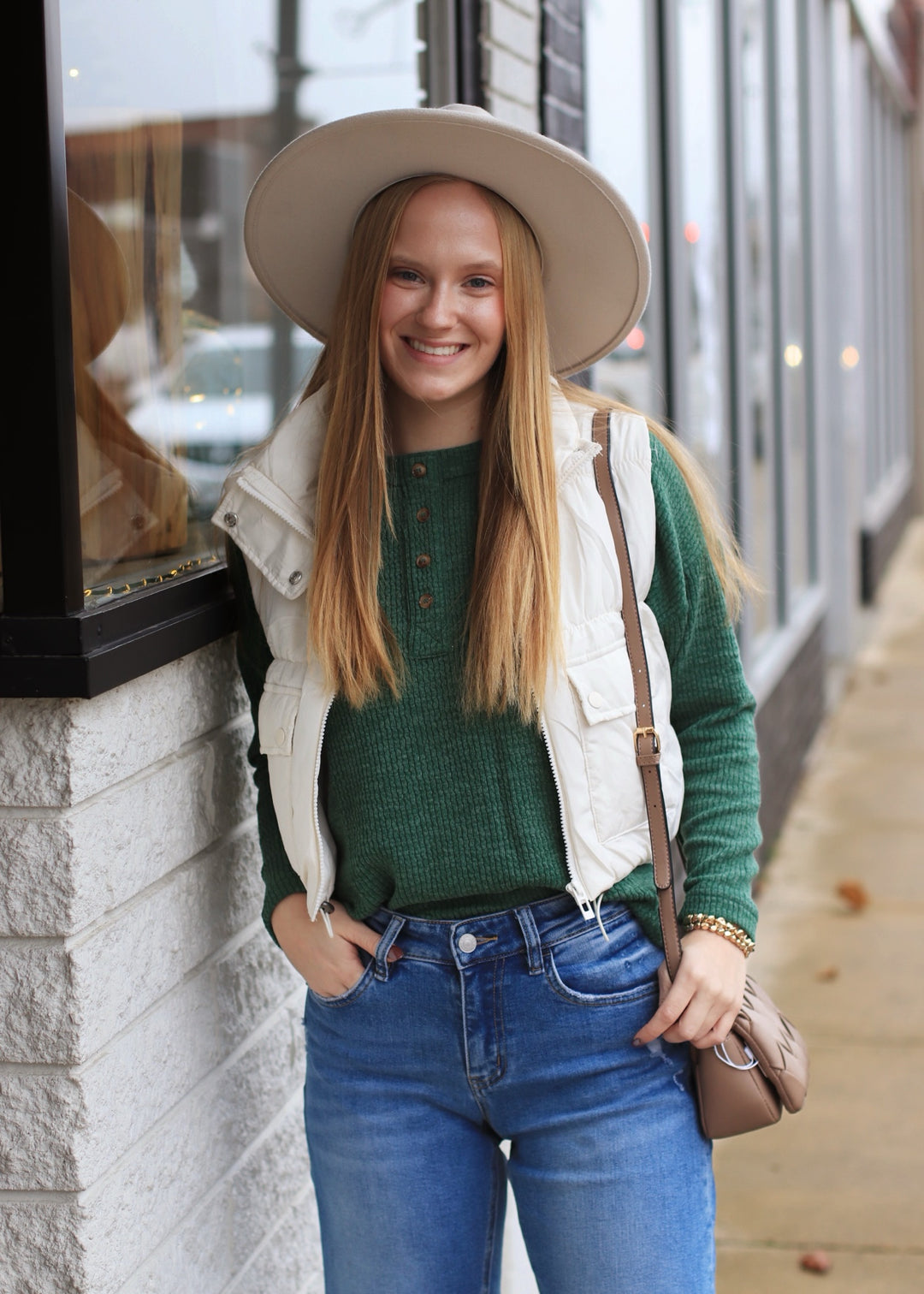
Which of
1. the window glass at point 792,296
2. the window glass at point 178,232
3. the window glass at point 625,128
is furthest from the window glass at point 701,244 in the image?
the window glass at point 792,296

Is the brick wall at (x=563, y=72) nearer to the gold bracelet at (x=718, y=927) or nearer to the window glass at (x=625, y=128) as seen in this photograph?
the window glass at (x=625, y=128)

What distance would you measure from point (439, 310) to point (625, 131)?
2.73m

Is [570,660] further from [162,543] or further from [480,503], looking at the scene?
[162,543]

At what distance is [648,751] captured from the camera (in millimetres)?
1795

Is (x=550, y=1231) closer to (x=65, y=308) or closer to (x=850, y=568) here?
(x=65, y=308)

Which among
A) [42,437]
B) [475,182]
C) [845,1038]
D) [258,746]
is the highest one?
[475,182]

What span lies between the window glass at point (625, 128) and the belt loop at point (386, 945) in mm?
2182

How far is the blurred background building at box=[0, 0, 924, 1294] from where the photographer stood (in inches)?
63.4

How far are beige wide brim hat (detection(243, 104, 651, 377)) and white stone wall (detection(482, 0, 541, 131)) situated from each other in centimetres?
101

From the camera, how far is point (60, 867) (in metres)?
1.62

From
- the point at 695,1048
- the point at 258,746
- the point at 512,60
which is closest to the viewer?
the point at 695,1048

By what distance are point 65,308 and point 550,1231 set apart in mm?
1203

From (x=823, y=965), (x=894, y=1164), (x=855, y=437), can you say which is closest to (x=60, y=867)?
(x=894, y=1164)

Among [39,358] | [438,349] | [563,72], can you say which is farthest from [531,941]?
[563,72]
